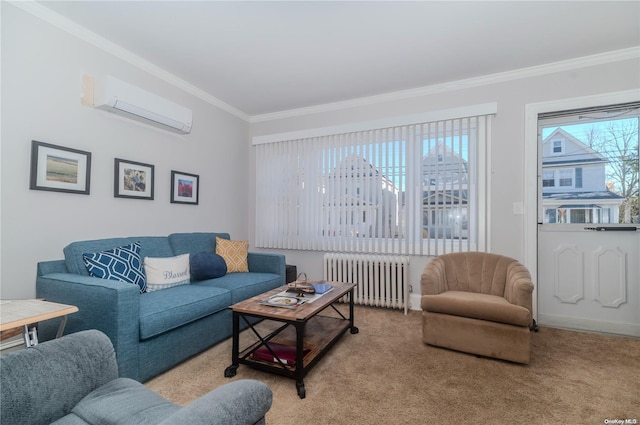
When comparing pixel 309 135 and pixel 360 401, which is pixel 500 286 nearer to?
pixel 360 401

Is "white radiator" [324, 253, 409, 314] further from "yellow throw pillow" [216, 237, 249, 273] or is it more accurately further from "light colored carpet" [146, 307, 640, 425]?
"yellow throw pillow" [216, 237, 249, 273]

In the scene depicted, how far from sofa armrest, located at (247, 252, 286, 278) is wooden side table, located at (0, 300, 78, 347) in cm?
186

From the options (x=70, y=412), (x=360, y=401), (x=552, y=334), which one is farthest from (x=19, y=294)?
(x=552, y=334)

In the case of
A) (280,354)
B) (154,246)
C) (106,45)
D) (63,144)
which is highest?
(106,45)

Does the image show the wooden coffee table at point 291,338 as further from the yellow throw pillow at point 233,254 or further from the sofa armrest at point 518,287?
the sofa armrest at point 518,287

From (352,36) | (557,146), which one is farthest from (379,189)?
(557,146)

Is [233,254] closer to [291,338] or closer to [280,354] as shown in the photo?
[291,338]

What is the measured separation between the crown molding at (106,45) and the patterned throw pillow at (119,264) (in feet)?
5.87

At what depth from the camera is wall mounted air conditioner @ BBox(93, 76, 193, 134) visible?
2475 millimetres

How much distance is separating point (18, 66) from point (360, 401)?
326 centimetres

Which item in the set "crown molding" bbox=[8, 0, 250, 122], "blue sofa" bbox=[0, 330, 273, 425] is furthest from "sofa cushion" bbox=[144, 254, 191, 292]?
"crown molding" bbox=[8, 0, 250, 122]

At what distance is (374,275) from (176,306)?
7.28 ft

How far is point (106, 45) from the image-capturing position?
2.55 m

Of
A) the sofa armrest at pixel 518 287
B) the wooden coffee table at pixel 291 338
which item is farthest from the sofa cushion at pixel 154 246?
the sofa armrest at pixel 518 287
